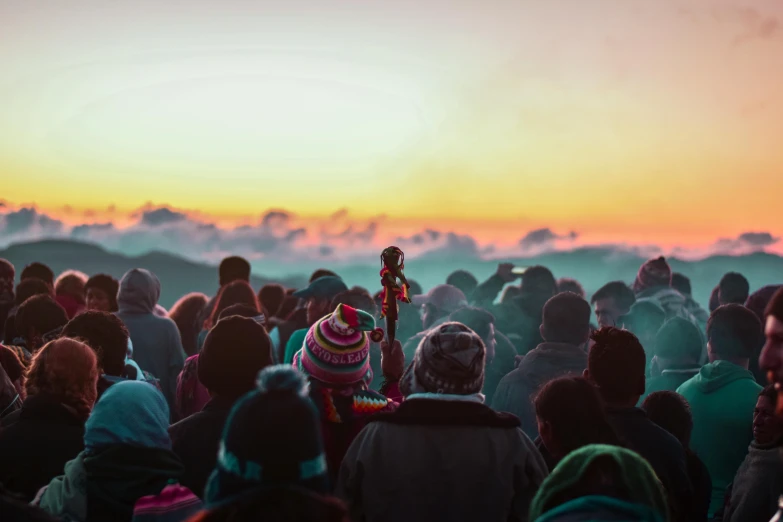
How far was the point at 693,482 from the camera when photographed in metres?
4.28

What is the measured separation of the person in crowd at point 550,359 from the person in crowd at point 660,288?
2887 millimetres

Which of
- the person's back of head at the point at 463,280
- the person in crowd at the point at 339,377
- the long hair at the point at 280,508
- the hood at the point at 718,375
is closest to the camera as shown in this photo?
the long hair at the point at 280,508

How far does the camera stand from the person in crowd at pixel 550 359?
5.58 meters

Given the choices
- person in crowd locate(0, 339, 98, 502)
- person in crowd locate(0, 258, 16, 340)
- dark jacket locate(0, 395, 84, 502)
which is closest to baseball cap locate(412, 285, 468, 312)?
person in crowd locate(0, 258, 16, 340)

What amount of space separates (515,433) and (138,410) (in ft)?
5.65


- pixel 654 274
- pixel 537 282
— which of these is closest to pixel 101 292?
pixel 537 282

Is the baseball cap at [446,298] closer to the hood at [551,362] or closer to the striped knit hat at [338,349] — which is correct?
the hood at [551,362]

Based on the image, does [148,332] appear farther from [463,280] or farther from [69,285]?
[463,280]

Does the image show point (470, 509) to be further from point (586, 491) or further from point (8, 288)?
point (8, 288)

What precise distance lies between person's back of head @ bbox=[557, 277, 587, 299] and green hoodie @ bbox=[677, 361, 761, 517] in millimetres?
4444

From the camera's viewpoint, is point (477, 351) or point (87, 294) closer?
point (477, 351)

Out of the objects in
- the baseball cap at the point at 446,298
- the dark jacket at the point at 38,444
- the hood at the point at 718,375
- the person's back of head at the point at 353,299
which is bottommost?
the dark jacket at the point at 38,444

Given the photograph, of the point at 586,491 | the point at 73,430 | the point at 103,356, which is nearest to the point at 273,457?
the point at 586,491

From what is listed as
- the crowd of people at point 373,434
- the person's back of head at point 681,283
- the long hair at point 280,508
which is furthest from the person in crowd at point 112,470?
the person's back of head at point 681,283
